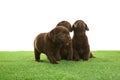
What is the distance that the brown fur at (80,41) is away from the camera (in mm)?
5723

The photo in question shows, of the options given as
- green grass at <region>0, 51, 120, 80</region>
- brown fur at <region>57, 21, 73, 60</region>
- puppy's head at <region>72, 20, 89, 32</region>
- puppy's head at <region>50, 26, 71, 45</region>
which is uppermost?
puppy's head at <region>72, 20, 89, 32</region>

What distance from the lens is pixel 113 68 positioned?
495cm

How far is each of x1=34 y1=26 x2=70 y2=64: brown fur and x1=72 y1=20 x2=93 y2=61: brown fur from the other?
336 millimetres

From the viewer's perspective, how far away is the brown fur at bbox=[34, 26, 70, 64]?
16.9 feet

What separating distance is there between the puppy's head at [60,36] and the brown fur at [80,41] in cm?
58

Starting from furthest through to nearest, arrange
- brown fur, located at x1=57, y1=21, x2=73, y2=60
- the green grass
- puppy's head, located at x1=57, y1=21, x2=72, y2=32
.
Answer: puppy's head, located at x1=57, y1=21, x2=72, y2=32, brown fur, located at x1=57, y1=21, x2=73, y2=60, the green grass

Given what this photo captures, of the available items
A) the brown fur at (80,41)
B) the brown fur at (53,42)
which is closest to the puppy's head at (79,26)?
the brown fur at (80,41)

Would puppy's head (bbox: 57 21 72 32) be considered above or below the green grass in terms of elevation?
above

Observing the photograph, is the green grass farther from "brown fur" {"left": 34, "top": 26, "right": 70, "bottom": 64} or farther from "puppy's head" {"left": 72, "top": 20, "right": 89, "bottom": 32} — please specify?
"puppy's head" {"left": 72, "top": 20, "right": 89, "bottom": 32}

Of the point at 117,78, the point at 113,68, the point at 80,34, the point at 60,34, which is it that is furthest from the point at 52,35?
the point at 117,78

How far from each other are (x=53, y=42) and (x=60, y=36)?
0.23 m

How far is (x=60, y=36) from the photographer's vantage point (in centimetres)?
514

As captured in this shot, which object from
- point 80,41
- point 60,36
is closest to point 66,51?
point 80,41

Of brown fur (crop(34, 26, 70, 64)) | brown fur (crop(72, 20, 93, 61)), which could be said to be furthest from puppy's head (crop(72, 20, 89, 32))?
brown fur (crop(34, 26, 70, 64))
